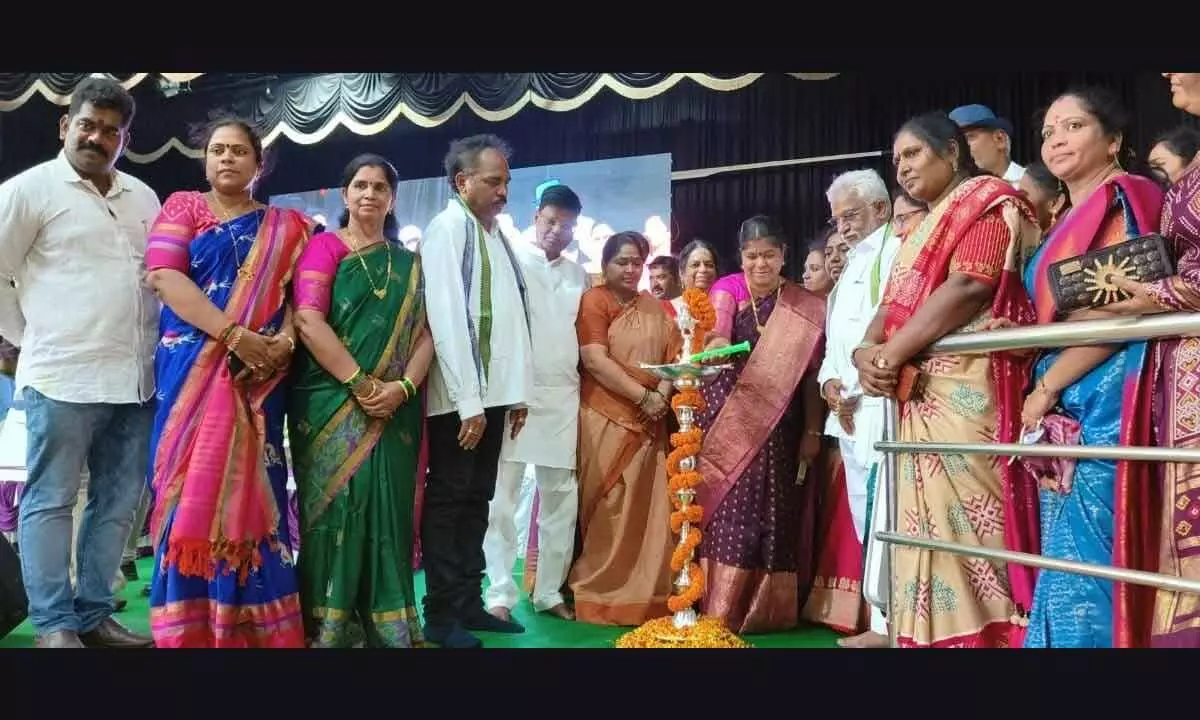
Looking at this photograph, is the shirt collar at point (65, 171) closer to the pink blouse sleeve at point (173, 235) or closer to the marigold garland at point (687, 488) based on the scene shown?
the pink blouse sleeve at point (173, 235)

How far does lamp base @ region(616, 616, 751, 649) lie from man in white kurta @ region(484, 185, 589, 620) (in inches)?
25.4

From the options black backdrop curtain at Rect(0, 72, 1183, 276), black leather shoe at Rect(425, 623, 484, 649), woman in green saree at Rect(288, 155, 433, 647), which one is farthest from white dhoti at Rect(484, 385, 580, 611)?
black backdrop curtain at Rect(0, 72, 1183, 276)

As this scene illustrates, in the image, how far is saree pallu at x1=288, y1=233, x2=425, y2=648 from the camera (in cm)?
280

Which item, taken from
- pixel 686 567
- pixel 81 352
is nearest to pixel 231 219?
pixel 81 352

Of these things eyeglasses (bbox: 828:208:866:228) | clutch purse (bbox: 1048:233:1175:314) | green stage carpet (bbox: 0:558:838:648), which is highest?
eyeglasses (bbox: 828:208:866:228)

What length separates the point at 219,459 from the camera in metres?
2.64

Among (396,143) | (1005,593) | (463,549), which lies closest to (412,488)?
(463,549)

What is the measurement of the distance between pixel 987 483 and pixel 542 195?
90.1 inches

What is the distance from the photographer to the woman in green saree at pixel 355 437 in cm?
280

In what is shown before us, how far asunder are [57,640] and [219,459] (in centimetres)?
66

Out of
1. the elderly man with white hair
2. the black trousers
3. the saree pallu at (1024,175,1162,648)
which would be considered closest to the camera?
the saree pallu at (1024,175,1162,648)

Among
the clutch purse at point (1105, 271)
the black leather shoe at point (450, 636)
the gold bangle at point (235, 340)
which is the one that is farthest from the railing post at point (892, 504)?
the gold bangle at point (235, 340)

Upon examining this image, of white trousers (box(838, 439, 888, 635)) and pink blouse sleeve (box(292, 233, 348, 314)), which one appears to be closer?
pink blouse sleeve (box(292, 233, 348, 314))

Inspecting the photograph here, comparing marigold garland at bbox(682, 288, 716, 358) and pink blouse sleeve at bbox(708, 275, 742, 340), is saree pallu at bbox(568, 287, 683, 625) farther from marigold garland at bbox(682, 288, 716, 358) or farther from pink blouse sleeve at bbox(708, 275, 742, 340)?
marigold garland at bbox(682, 288, 716, 358)
